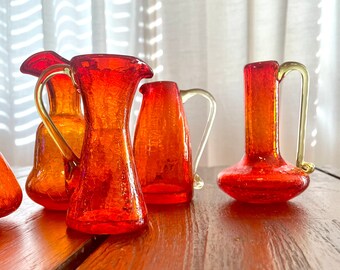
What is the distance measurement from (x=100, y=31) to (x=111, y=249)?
132 cm

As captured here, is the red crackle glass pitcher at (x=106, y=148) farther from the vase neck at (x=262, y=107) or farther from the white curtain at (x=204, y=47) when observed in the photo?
the white curtain at (x=204, y=47)

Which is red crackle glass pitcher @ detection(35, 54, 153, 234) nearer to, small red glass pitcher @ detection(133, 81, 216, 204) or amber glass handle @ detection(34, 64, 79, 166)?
amber glass handle @ detection(34, 64, 79, 166)

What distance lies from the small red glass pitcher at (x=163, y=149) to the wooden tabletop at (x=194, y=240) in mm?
28

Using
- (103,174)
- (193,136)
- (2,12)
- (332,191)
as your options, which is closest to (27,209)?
(103,174)

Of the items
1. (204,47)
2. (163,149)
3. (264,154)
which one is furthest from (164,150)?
(204,47)

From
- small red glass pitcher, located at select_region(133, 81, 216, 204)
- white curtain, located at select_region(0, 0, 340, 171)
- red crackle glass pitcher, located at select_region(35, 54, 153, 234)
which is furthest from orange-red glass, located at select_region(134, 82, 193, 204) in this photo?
white curtain, located at select_region(0, 0, 340, 171)

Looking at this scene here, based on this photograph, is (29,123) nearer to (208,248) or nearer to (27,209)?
(27,209)

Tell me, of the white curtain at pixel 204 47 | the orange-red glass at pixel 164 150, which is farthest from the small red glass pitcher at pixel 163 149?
the white curtain at pixel 204 47

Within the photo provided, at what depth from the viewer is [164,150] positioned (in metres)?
0.49

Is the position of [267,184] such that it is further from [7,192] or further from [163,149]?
[7,192]

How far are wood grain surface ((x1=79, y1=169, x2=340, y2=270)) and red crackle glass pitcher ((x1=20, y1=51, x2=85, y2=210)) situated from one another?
0.35 feet

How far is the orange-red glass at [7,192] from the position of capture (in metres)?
0.40

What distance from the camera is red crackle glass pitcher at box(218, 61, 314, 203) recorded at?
48cm

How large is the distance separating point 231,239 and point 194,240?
31 mm
